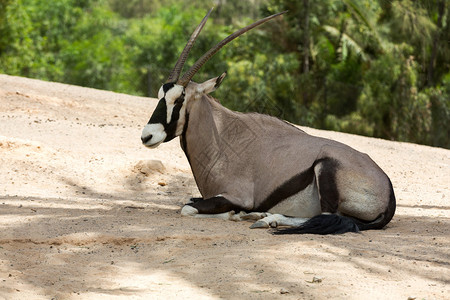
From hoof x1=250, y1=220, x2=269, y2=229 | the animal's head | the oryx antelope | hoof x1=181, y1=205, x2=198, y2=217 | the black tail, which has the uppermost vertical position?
the animal's head

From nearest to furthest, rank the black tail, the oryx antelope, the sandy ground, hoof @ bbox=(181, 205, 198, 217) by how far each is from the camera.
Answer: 1. the sandy ground
2. the black tail
3. the oryx antelope
4. hoof @ bbox=(181, 205, 198, 217)

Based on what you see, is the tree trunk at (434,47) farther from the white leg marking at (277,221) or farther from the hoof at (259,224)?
the hoof at (259,224)

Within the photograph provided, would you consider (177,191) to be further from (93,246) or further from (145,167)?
(93,246)

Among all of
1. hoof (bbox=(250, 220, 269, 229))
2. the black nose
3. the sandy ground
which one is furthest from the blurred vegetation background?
hoof (bbox=(250, 220, 269, 229))

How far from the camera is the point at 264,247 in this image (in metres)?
5.66

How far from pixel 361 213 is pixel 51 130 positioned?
676 cm

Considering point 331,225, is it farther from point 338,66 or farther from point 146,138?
point 338,66

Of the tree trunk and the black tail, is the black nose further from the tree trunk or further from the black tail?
the tree trunk

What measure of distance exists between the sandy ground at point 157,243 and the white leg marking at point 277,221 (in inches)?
8.9

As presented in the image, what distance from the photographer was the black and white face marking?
709 cm

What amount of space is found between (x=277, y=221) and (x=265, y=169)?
25.1 inches

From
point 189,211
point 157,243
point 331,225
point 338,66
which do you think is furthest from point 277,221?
point 338,66

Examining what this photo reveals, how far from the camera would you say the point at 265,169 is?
7.24 metres

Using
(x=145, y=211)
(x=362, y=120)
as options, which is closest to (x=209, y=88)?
(x=145, y=211)
